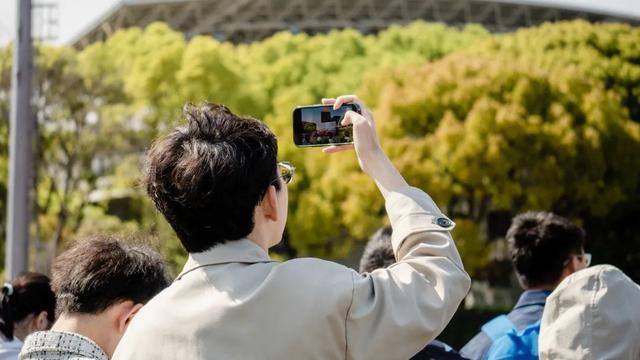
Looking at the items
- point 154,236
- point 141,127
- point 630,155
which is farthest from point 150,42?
point 154,236

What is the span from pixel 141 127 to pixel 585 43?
15.7 meters

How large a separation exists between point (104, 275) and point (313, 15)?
5113 cm

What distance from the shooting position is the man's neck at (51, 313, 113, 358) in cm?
278

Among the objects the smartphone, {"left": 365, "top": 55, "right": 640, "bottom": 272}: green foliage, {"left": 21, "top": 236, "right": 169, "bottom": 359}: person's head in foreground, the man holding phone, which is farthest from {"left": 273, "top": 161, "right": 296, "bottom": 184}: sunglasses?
{"left": 365, "top": 55, "right": 640, "bottom": 272}: green foliage

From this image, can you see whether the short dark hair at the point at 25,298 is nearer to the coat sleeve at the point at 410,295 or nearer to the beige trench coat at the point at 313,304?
the beige trench coat at the point at 313,304

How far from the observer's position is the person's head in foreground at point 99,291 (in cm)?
276

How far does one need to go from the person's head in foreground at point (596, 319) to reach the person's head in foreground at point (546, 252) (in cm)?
147

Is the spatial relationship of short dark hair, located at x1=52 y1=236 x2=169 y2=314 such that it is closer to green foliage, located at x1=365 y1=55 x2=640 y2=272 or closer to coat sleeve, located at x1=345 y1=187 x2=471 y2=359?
coat sleeve, located at x1=345 y1=187 x2=471 y2=359

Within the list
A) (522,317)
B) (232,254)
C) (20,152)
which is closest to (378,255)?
(522,317)

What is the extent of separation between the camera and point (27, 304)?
4.27m

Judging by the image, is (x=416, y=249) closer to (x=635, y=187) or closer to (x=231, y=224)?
(x=231, y=224)

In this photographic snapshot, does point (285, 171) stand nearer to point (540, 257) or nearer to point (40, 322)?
point (40, 322)

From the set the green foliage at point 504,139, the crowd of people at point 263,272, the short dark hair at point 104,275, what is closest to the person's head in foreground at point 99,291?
the short dark hair at point 104,275

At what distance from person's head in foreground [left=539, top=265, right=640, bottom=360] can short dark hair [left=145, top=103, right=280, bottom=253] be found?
146 centimetres
